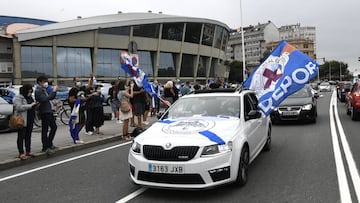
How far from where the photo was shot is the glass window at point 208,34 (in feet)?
229

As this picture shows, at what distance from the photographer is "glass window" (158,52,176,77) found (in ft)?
204

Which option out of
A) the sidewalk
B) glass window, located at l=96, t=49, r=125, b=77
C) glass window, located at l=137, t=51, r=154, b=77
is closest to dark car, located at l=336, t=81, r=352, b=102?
the sidewalk

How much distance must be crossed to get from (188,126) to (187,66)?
2467 inches

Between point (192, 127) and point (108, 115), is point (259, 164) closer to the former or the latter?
point (192, 127)

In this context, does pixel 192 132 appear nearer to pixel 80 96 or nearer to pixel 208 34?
pixel 80 96

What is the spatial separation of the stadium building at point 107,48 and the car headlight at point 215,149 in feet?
152

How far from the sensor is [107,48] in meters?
54.7

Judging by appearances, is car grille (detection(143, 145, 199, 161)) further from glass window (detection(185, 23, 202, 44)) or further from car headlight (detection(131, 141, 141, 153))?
glass window (detection(185, 23, 202, 44))

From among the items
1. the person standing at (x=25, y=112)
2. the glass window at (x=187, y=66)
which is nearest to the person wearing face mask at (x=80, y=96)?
the person standing at (x=25, y=112)

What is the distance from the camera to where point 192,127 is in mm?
5750

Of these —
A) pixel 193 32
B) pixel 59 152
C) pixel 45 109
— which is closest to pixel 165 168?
pixel 45 109

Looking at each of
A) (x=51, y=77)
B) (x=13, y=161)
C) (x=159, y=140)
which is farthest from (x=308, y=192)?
(x=51, y=77)

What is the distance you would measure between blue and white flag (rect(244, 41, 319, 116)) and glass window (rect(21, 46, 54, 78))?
4295 centimetres

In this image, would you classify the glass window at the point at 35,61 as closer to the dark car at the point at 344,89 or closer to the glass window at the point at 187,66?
the glass window at the point at 187,66
